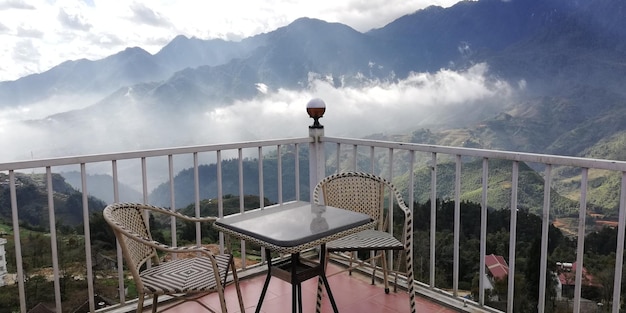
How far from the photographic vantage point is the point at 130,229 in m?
2.50

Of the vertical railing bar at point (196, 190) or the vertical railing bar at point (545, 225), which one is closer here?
the vertical railing bar at point (545, 225)

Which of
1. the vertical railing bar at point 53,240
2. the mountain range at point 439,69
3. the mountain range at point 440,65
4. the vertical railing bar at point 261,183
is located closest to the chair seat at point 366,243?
the vertical railing bar at point 261,183

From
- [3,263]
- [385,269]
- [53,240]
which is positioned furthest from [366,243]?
[3,263]

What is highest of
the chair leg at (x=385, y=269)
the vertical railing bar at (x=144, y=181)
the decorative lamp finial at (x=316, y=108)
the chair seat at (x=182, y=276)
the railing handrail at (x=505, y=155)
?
the decorative lamp finial at (x=316, y=108)

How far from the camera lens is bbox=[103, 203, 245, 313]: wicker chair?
2193 millimetres

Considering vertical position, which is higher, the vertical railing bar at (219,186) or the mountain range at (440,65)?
the mountain range at (440,65)

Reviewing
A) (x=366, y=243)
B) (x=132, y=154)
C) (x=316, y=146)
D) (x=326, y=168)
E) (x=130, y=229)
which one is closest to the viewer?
(x=130, y=229)

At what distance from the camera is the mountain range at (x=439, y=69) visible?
15914 millimetres

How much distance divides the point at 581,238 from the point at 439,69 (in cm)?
2338

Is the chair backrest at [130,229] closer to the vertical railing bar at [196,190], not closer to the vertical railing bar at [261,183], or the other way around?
the vertical railing bar at [196,190]

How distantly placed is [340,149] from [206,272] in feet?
6.27

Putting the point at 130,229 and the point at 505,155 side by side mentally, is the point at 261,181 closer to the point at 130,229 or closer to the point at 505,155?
the point at 130,229

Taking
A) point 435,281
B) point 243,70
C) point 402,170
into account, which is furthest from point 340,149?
point 243,70

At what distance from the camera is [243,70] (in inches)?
847
